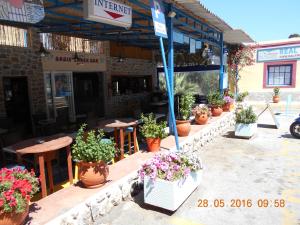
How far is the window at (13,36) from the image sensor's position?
8.02m

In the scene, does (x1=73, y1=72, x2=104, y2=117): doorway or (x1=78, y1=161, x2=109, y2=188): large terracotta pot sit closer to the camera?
(x1=78, y1=161, x2=109, y2=188): large terracotta pot

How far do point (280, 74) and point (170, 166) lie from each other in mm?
16360

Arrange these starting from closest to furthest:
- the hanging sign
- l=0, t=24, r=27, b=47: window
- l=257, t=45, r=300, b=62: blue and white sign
→ 1. the hanging sign
2. l=0, t=24, r=27, b=47: window
3. l=257, t=45, r=300, b=62: blue and white sign

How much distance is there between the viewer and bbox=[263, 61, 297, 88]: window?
56.9 feet

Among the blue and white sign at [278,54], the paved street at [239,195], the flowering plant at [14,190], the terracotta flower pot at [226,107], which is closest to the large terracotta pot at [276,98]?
the blue and white sign at [278,54]

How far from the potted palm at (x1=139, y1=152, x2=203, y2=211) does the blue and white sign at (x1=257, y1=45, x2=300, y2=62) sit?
51.5 feet

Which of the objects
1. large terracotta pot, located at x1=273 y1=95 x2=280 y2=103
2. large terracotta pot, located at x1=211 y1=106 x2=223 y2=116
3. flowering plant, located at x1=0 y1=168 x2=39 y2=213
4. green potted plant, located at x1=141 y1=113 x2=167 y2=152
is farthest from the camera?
large terracotta pot, located at x1=273 y1=95 x2=280 y2=103

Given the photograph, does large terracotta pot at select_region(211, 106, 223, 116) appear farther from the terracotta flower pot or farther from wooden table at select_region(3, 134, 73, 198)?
wooden table at select_region(3, 134, 73, 198)

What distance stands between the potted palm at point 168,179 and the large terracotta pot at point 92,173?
602 millimetres

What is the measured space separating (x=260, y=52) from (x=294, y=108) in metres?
4.79

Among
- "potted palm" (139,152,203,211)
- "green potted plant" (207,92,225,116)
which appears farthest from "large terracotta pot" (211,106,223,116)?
"potted palm" (139,152,203,211)

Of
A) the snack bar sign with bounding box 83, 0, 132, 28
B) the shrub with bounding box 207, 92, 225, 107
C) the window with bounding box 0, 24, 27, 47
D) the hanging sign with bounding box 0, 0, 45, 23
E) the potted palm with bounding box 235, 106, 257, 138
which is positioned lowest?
the potted palm with bounding box 235, 106, 257, 138

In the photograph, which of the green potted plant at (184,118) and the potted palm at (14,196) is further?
the green potted plant at (184,118)
